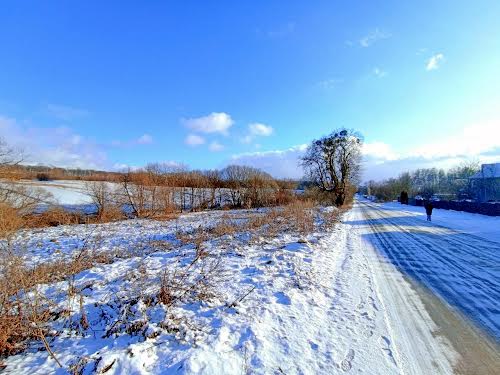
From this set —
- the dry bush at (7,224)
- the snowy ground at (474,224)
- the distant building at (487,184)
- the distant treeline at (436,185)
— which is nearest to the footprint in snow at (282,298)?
the dry bush at (7,224)

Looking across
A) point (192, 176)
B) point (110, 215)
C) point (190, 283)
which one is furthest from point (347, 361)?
point (192, 176)

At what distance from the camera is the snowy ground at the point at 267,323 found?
3.41m

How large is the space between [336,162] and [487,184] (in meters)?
30.3

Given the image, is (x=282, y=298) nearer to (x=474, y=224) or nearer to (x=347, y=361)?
(x=347, y=361)

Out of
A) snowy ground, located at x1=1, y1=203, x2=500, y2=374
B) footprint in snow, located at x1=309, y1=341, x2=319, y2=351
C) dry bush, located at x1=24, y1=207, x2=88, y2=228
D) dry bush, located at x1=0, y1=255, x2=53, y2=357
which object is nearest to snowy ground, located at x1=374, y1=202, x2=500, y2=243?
snowy ground, located at x1=1, y1=203, x2=500, y2=374

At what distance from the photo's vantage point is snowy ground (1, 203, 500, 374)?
341cm

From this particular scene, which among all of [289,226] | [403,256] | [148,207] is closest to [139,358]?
[403,256]

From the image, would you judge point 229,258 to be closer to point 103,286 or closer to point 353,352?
point 103,286

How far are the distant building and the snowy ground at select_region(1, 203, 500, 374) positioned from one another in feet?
171

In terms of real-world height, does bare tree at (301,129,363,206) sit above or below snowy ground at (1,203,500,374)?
above

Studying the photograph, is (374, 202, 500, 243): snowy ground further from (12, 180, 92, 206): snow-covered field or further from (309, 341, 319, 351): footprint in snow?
(12, 180, 92, 206): snow-covered field

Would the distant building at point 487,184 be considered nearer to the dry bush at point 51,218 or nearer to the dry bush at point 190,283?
the dry bush at point 190,283

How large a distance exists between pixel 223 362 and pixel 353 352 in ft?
6.00

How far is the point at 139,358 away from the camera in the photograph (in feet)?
11.0
